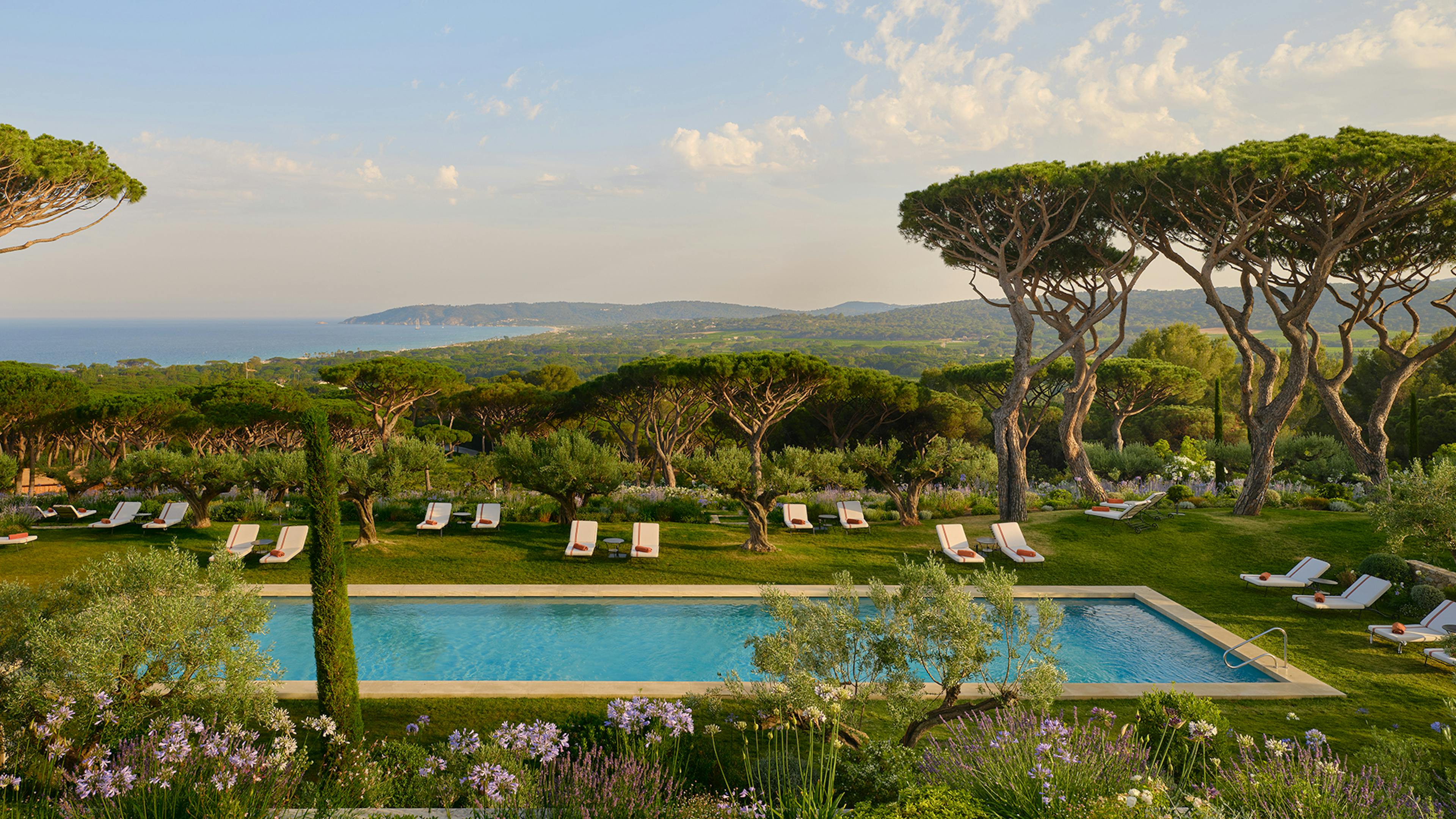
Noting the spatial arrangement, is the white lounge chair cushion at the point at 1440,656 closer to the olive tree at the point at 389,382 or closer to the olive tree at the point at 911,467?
the olive tree at the point at 911,467

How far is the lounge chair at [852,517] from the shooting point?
1750cm

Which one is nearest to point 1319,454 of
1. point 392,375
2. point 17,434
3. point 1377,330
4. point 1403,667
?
point 1377,330

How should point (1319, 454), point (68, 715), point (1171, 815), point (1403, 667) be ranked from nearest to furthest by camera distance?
point (1171, 815), point (68, 715), point (1403, 667), point (1319, 454)

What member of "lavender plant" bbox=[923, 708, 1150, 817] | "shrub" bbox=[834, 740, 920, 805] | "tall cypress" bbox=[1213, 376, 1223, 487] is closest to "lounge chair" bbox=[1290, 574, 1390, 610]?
"lavender plant" bbox=[923, 708, 1150, 817]

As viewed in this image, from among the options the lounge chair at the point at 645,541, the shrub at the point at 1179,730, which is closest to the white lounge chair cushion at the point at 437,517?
the lounge chair at the point at 645,541

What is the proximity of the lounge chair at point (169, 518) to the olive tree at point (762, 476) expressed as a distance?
12009 mm

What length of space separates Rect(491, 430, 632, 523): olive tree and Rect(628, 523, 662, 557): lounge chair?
1.73 metres

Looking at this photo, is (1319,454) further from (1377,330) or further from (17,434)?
(17,434)

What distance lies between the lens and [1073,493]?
71.9ft

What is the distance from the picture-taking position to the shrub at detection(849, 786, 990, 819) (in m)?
4.48

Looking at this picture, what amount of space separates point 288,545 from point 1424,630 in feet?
63.0

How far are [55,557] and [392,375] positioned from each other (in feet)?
47.1

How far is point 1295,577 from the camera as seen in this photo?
12945 millimetres

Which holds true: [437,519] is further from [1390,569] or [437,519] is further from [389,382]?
[1390,569]
